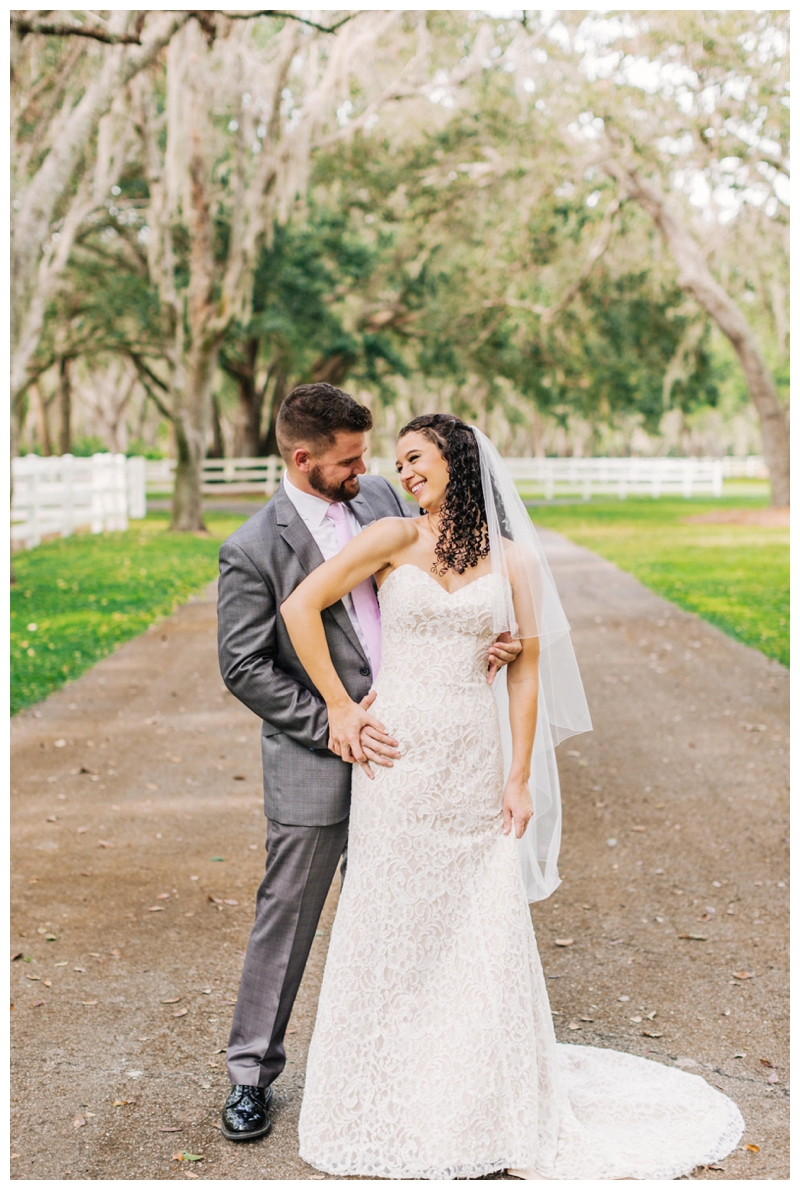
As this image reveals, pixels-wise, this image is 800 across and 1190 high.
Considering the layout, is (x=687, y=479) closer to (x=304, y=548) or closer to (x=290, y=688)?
(x=304, y=548)

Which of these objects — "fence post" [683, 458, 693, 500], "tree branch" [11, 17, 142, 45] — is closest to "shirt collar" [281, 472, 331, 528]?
"tree branch" [11, 17, 142, 45]

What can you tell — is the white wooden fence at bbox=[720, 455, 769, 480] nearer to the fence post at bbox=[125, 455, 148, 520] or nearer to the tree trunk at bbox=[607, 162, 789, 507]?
the tree trunk at bbox=[607, 162, 789, 507]

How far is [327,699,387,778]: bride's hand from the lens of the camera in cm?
321

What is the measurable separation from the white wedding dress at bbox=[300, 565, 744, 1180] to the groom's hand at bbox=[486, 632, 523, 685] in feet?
0.12

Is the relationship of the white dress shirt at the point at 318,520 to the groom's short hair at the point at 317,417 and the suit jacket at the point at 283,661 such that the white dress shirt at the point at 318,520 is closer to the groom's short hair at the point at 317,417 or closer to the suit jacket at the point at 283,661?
the suit jacket at the point at 283,661

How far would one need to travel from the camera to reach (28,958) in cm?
445

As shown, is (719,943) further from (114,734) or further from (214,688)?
(214,688)

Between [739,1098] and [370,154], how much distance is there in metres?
25.2

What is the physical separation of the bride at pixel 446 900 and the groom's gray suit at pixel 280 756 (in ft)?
0.31

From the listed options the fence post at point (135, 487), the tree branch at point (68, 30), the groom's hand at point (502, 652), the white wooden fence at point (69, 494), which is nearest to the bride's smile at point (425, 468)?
the groom's hand at point (502, 652)

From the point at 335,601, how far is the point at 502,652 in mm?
495

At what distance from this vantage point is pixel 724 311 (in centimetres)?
2420

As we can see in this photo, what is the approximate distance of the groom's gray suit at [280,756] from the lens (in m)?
3.28
